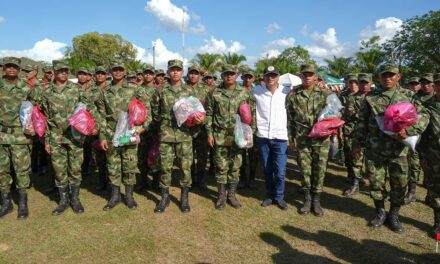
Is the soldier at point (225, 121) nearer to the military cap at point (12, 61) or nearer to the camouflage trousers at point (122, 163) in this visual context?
the camouflage trousers at point (122, 163)

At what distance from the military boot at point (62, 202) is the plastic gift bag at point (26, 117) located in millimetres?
1003

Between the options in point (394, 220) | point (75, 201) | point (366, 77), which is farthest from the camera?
point (366, 77)

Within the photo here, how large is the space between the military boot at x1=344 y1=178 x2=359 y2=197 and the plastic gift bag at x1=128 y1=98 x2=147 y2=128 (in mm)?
3820

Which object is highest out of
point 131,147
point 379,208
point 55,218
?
point 131,147

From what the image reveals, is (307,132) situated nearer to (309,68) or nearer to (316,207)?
(309,68)

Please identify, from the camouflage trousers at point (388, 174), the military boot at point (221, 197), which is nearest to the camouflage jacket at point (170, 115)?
the military boot at point (221, 197)

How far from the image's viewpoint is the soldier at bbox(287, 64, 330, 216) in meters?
4.96

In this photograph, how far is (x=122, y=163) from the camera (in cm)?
524

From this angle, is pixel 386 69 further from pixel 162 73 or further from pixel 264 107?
pixel 162 73

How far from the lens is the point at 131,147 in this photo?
16.9ft

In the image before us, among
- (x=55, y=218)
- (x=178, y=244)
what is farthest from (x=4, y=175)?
(x=178, y=244)

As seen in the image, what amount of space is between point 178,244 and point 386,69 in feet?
11.6

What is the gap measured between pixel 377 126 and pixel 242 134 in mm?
1891

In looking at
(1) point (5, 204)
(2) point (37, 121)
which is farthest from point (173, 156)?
(1) point (5, 204)
